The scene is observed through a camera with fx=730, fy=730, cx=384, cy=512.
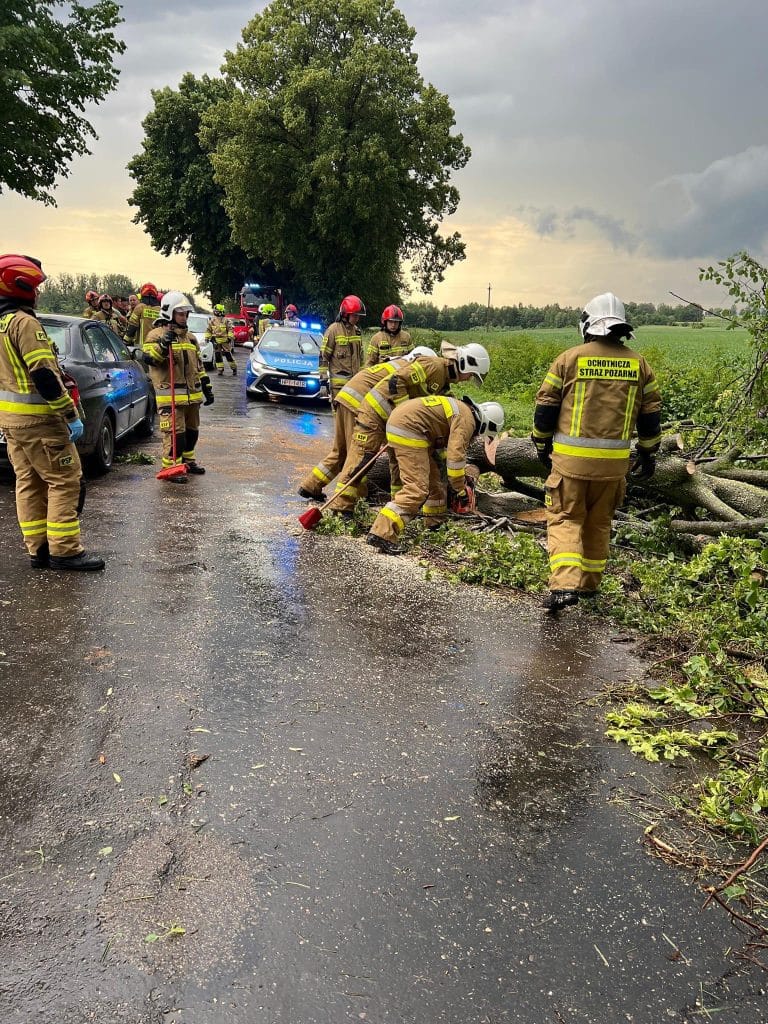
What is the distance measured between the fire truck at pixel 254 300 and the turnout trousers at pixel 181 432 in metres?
23.2

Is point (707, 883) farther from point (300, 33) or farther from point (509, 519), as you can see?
point (300, 33)

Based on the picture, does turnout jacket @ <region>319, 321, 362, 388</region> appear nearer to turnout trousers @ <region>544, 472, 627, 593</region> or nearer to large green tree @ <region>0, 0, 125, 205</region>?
turnout trousers @ <region>544, 472, 627, 593</region>

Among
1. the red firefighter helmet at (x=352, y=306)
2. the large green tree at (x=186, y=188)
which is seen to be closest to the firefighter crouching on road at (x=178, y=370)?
the red firefighter helmet at (x=352, y=306)

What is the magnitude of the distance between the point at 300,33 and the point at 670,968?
3538 cm

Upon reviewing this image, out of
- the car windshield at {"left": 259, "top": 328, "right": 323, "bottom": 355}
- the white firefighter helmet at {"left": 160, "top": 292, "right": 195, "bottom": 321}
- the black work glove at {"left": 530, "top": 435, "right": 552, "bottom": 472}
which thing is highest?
the white firefighter helmet at {"left": 160, "top": 292, "right": 195, "bottom": 321}

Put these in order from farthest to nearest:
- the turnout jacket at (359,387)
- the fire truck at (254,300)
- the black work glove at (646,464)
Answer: the fire truck at (254,300)
the turnout jacket at (359,387)
the black work glove at (646,464)

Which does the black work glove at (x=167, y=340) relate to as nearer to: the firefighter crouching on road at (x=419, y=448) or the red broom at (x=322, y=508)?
the red broom at (x=322, y=508)

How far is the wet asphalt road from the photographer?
2002 millimetres

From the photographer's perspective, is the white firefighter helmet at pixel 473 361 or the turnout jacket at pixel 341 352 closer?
the white firefighter helmet at pixel 473 361

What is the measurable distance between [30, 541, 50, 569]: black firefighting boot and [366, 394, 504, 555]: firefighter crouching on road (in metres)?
2.47

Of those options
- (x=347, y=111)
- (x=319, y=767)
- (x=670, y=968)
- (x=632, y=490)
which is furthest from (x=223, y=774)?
(x=347, y=111)

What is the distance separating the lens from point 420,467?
6168mm

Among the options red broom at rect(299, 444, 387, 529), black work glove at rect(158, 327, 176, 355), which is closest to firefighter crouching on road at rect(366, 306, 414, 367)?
black work glove at rect(158, 327, 176, 355)

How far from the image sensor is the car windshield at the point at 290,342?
52.9ft
